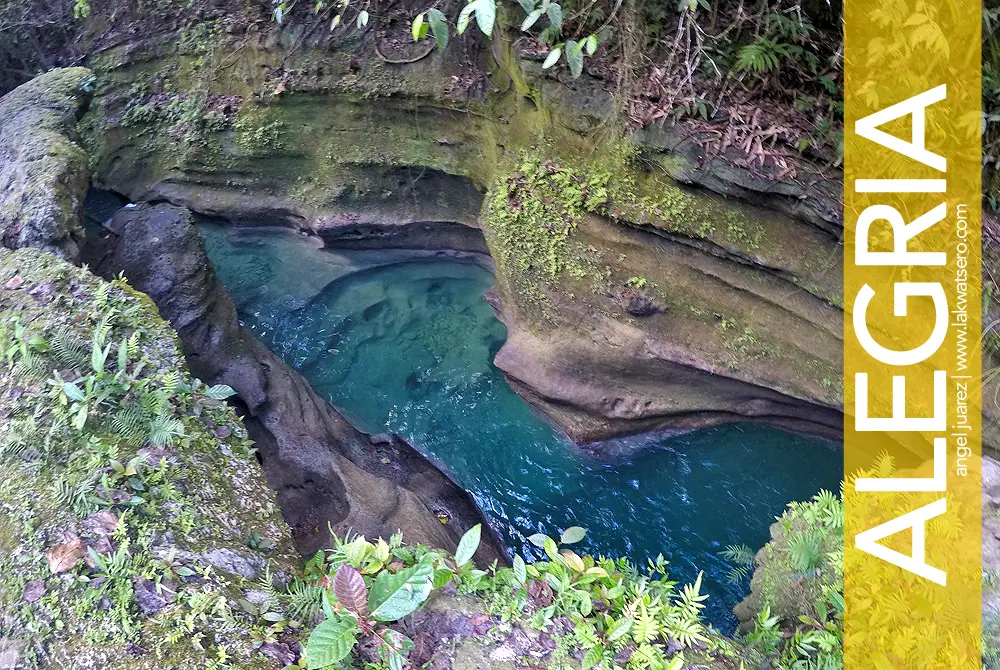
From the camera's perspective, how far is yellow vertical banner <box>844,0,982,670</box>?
3348mm

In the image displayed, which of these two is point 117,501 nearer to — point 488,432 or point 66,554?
point 66,554

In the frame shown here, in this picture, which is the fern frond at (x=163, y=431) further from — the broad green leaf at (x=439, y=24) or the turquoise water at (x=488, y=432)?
the turquoise water at (x=488, y=432)

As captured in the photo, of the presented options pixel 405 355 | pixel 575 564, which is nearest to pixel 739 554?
pixel 575 564

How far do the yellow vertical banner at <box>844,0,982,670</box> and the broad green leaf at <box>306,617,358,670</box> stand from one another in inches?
98.7

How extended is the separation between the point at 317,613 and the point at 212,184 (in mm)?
8739

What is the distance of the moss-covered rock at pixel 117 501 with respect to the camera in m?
2.06

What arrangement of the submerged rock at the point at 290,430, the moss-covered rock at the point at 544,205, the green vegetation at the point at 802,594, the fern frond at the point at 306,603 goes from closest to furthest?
the fern frond at the point at 306,603, the green vegetation at the point at 802,594, the submerged rock at the point at 290,430, the moss-covered rock at the point at 544,205

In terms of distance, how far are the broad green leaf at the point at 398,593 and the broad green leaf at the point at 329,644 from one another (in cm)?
14

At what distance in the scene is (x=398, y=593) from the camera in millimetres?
2156

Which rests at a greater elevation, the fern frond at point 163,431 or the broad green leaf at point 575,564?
the broad green leaf at point 575,564

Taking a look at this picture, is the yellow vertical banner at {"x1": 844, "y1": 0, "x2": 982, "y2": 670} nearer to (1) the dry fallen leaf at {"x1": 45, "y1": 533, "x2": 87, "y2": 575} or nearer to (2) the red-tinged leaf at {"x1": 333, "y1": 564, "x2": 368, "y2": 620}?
(2) the red-tinged leaf at {"x1": 333, "y1": 564, "x2": 368, "y2": 620}

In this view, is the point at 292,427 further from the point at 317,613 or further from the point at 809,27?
the point at 809,27

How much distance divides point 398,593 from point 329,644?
0.29m

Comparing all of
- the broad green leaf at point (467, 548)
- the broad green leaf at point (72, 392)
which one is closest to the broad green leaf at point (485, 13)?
the broad green leaf at point (467, 548)
